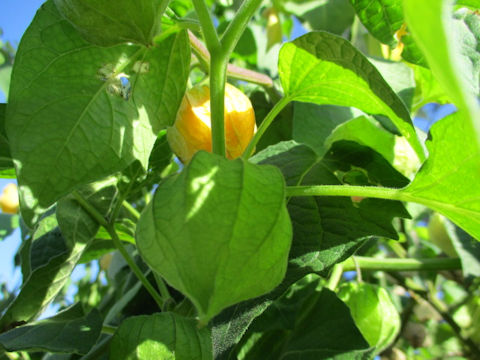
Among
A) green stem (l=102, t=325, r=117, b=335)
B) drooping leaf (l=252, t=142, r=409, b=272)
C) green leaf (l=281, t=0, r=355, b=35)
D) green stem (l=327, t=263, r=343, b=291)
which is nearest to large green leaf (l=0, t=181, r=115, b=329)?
green stem (l=102, t=325, r=117, b=335)

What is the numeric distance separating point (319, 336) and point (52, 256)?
468 millimetres

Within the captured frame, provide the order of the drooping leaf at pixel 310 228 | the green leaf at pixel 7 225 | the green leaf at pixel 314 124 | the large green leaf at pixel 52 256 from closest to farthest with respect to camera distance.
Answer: the drooping leaf at pixel 310 228 < the large green leaf at pixel 52 256 < the green leaf at pixel 314 124 < the green leaf at pixel 7 225

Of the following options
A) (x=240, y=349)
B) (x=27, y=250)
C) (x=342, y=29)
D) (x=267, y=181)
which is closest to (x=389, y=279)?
(x=342, y=29)

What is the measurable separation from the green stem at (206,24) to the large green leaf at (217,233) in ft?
0.52

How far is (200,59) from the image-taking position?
0.77m

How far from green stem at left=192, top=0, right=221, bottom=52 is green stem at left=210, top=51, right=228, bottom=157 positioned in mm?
10

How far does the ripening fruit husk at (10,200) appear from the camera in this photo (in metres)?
2.04

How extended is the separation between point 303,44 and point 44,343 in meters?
0.52

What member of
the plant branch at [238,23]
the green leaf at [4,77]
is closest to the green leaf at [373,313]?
the plant branch at [238,23]

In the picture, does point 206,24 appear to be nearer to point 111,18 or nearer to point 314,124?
point 111,18

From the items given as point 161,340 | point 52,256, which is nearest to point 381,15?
point 161,340

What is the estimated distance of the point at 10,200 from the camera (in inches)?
81.1

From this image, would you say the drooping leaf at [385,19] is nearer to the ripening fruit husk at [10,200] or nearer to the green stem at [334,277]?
the green stem at [334,277]

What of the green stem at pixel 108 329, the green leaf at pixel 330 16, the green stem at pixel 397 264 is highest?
the green leaf at pixel 330 16
